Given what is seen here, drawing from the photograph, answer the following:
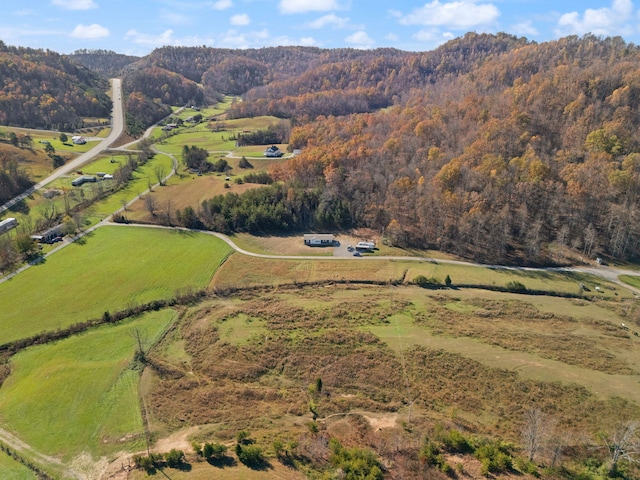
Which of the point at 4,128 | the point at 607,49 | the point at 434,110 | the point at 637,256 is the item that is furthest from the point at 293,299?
the point at 607,49

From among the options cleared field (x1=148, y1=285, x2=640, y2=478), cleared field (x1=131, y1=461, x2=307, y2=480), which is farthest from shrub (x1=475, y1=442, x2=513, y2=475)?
cleared field (x1=131, y1=461, x2=307, y2=480)

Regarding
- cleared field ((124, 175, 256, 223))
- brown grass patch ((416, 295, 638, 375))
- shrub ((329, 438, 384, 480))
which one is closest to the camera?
shrub ((329, 438, 384, 480))

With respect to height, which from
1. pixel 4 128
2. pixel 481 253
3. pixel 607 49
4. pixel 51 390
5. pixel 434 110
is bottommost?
pixel 51 390

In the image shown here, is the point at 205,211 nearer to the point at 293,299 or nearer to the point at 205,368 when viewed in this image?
the point at 293,299

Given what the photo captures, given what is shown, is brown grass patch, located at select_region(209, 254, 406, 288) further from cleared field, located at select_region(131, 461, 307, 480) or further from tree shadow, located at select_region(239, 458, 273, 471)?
tree shadow, located at select_region(239, 458, 273, 471)

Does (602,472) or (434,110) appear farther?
(434,110)

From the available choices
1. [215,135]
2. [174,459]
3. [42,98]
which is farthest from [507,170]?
[42,98]
